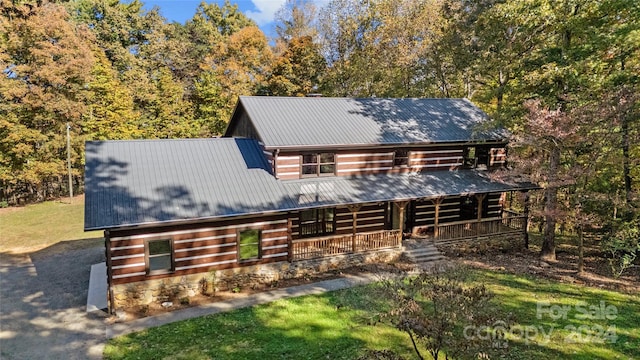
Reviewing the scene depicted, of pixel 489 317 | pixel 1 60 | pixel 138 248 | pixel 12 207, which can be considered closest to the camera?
pixel 489 317

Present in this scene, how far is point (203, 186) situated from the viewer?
50.4ft

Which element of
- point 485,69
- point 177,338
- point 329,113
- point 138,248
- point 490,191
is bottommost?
point 177,338

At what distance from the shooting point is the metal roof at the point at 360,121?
1792 cm

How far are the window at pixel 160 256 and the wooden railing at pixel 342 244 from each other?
15.7 ft

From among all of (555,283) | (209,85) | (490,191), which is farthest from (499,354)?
(209,85)

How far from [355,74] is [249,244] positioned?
2445 centimetres

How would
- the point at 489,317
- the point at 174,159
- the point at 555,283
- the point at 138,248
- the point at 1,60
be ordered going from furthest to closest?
the point at 1,60, the point at 174,159, the point at 555,283, the point at 138,248, the point at 489,317

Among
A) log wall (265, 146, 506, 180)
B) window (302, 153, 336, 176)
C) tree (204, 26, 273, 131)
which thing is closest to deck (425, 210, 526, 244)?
log wall (265, 146, 506, 180)

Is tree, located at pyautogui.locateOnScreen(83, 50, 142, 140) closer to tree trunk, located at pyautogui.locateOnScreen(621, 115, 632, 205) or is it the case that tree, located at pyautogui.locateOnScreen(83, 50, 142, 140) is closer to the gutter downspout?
the gutter downspout

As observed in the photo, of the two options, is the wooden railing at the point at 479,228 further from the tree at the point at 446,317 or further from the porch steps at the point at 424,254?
the tree at the point at 446,317

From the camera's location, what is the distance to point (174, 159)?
54.2ft

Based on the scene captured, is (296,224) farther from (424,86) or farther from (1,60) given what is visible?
(1,60)

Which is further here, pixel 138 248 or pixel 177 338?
pixel 138 248

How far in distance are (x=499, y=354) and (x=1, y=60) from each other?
35.8 m
